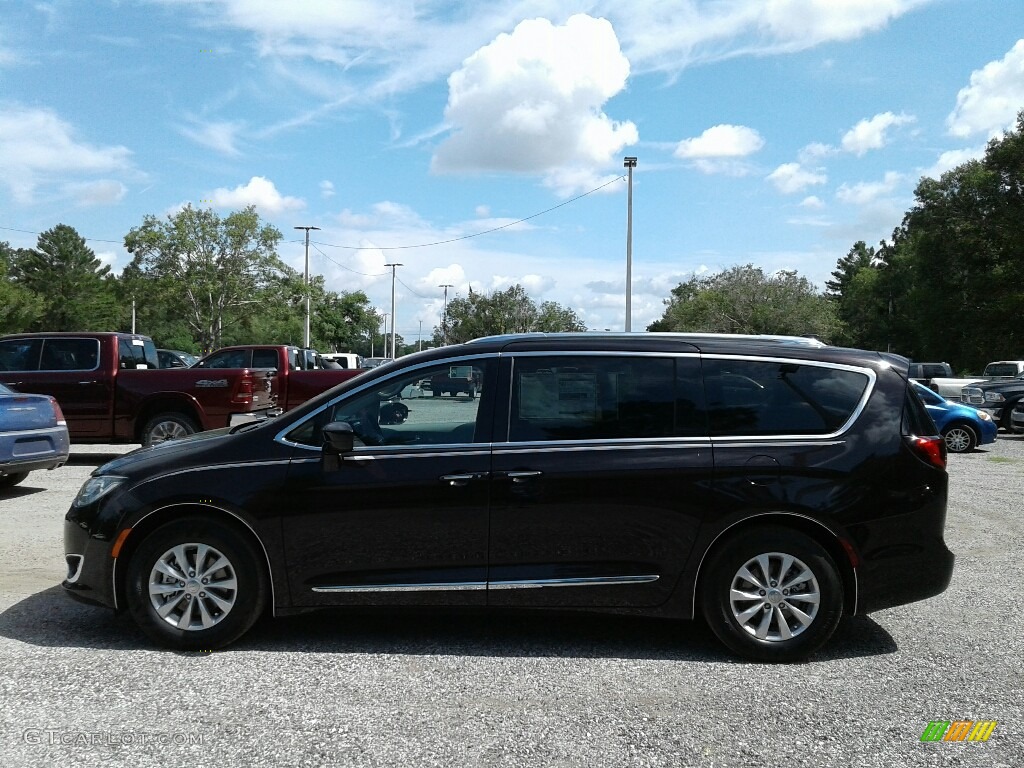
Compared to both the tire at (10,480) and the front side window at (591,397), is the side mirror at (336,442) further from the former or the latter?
the tire at (10,480)

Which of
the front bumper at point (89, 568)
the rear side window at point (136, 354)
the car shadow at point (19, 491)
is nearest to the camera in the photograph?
the front bumper at point (89, 568)

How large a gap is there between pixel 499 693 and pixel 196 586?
181 cm

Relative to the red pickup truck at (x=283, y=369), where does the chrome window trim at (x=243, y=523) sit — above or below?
below

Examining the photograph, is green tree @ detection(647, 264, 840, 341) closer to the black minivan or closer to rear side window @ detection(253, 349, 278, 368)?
rear side window @ detection(253, 349, 278, 368)

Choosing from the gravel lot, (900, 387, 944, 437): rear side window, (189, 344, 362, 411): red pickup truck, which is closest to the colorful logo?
the gravel lot

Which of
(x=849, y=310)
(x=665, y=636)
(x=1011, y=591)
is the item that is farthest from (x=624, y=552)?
(x=849, y=310)

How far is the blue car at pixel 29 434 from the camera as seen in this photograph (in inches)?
395

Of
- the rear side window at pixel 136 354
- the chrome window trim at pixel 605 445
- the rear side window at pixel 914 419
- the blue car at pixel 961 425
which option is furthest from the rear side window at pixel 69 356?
the blue car at pixel 961 425

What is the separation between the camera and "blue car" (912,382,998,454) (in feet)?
57.1

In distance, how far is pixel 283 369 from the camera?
56.6ft

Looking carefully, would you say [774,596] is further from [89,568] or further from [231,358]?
[231,358]

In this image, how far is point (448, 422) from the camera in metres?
5.27

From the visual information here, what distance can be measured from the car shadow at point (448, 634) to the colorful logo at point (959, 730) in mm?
973

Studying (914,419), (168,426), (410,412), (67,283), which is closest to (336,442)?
(410,412)
